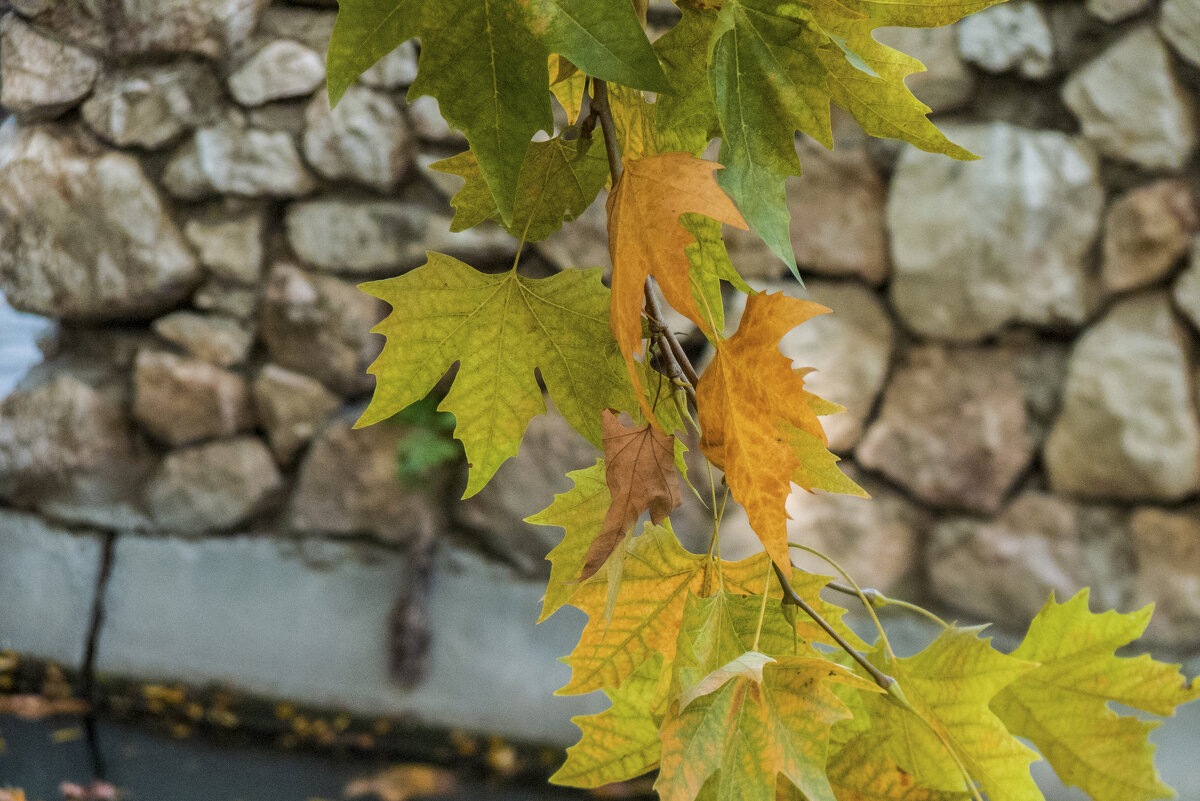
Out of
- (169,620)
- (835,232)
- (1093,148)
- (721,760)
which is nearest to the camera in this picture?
(721,760)

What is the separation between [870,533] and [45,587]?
1.54m

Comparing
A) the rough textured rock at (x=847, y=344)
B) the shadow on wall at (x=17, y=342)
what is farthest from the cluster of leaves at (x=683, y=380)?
the shadow on wall at (x=17, y=342)

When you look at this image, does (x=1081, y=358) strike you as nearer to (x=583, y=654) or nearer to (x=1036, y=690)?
(x=1036, y=690)

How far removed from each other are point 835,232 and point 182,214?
1.20 meters

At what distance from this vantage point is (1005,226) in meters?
1.38

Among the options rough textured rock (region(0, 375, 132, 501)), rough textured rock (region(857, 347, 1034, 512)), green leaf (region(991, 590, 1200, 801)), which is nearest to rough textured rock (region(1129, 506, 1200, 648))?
rough textured rock (region(857, 347, 1034, 512))

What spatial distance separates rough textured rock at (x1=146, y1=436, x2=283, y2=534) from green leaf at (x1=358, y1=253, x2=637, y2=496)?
4.92ft

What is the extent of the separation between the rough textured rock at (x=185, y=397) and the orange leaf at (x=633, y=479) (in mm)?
1573

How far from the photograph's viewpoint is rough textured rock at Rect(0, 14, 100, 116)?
141 cm

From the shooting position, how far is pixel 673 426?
243 millimetres

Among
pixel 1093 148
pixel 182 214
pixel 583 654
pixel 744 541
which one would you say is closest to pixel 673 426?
pixel 583 654

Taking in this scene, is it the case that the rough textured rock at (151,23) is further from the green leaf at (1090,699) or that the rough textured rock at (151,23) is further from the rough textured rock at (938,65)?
the green leaf at (1090,699)

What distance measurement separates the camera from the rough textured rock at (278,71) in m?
1.53

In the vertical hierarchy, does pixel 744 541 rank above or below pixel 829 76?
below
